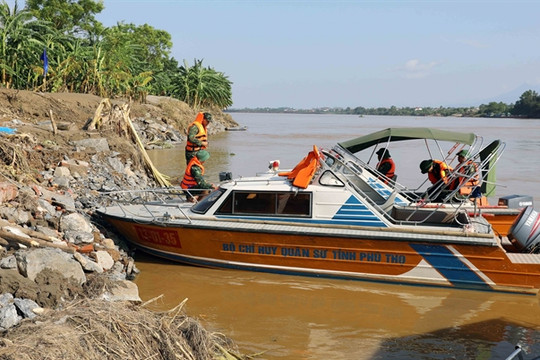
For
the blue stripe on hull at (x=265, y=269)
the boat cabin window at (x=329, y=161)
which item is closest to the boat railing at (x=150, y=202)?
the blue stripe on hull at (x=265, y=269)

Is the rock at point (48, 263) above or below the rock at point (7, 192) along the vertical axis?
below

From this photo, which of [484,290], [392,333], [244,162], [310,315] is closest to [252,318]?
[310,315]

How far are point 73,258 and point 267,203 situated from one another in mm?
3345

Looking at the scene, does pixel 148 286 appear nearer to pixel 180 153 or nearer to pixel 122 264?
pixel 122 264

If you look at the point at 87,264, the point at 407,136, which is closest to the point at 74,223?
the point at 87,264

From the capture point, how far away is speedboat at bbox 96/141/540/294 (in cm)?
873

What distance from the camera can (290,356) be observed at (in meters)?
6.80

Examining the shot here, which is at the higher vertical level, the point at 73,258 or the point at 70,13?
the point at 70,13

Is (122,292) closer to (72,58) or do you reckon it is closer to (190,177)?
(190,177)

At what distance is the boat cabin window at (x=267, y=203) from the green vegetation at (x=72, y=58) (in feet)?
62.8

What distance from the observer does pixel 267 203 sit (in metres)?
9.63

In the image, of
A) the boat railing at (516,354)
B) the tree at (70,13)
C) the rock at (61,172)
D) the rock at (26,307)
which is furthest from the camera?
the tree at (70,13)

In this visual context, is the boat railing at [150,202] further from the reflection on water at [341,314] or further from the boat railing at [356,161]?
the boat railing at [356,161]

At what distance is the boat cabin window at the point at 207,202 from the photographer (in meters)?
9.88
